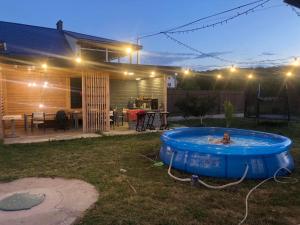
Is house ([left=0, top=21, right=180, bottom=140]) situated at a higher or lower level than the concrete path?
higher

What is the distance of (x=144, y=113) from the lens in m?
11.5

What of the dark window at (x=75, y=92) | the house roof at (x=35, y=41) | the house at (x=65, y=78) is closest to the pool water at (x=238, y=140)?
the house at (x=65, y=78)

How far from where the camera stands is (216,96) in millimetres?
16688

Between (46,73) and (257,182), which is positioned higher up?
(46,73)

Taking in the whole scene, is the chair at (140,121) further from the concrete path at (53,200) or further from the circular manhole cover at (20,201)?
the circular manhole cover at (20,201)

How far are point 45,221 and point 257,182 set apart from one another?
365cm

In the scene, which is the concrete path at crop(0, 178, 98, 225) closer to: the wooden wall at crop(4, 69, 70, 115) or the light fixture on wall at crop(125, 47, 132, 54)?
the wooden wall at crop(4, 69, 70, 115)

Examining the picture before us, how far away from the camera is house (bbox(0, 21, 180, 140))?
33.2 ft

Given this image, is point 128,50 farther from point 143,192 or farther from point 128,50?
point 143,192

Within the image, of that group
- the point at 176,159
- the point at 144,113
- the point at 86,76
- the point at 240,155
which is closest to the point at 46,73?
the point at 86,76

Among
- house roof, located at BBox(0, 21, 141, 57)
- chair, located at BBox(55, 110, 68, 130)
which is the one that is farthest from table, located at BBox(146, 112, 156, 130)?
house roof, located at BBox(0, 21, 141, 57)

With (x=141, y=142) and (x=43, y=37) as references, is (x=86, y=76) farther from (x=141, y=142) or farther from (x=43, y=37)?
(x=43, y=37)

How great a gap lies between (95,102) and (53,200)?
7.14 metres

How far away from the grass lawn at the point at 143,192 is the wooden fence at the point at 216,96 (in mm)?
9681
